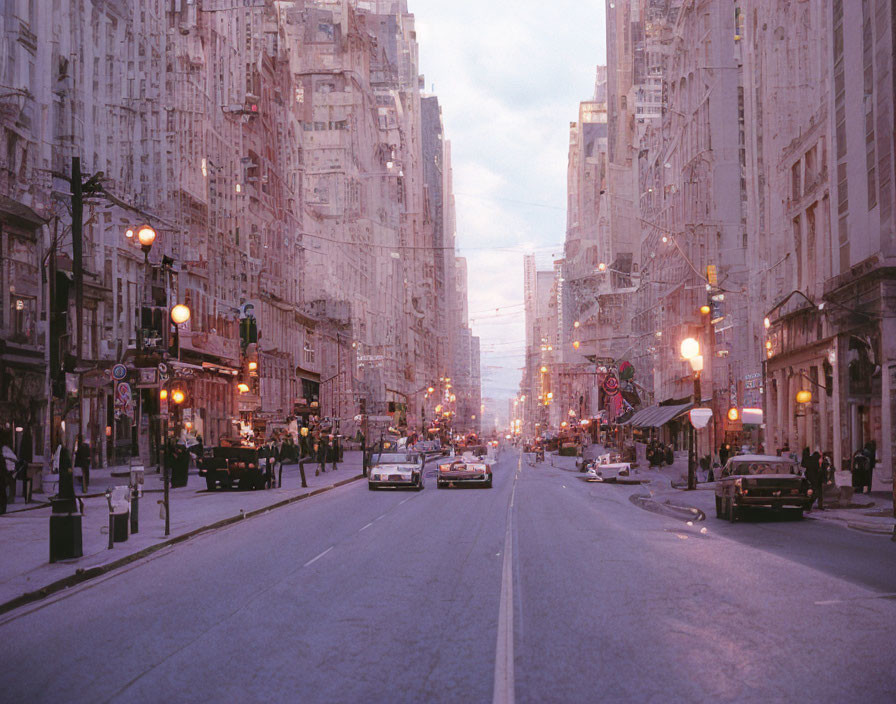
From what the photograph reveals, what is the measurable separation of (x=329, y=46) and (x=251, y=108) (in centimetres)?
6503

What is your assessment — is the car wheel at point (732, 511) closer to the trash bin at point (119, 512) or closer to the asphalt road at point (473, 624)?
the asphalt road at point (473, 624)

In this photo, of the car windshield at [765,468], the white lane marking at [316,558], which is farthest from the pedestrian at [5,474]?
the car windshield at [765,468]

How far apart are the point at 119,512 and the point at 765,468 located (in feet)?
48.2

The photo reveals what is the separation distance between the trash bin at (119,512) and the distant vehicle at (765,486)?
13.6m

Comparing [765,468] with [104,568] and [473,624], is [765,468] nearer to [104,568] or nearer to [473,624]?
[104,568]

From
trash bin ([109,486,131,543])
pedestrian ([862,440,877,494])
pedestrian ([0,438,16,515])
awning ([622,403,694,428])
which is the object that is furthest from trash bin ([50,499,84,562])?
awning ([622,403,694,428])

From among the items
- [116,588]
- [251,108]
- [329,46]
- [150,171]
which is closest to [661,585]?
[116,588]

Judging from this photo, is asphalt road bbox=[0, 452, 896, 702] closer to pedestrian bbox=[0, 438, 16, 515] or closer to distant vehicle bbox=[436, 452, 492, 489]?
pedestrian bbox=[0, 438, 16, 515]

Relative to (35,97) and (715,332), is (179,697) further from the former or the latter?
(715,332)

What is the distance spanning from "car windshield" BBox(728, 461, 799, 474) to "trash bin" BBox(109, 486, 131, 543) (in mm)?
14103

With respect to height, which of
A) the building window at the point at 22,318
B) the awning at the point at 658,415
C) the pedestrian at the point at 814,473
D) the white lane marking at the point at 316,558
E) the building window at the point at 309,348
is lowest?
the white lane marking at the point at 316,558

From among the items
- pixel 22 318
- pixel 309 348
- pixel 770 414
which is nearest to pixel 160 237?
pixel 22 318

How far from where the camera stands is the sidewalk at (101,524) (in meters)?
14.8

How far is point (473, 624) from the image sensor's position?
10.6 m
